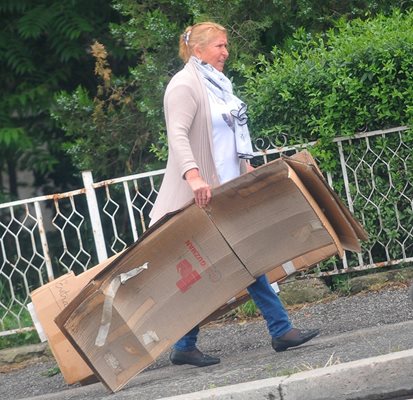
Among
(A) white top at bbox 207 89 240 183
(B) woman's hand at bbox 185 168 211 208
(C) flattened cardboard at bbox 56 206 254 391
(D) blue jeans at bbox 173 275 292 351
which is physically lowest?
(D) blue jeans at bbox 173 275 292 351

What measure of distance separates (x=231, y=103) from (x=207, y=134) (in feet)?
0.78

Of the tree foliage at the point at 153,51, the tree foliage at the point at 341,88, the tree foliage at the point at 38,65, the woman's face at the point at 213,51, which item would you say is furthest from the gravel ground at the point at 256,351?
the tree foliage at the point at 38,65

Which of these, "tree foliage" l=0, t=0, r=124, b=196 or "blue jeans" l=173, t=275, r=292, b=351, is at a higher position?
"tree foliage" l=0, t=0, r=124, b=196

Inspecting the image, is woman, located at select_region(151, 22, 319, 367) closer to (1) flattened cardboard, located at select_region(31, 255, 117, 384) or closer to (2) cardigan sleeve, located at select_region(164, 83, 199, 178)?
(2) cardigan sleeve, located at select_region(164, 83, 199, 178)

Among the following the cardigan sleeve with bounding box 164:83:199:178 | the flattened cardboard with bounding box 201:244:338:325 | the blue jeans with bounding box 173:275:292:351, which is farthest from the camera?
the flattened cardboard with bounding box 201:244:338:325

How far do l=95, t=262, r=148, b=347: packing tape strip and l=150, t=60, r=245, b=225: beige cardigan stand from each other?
374 mm

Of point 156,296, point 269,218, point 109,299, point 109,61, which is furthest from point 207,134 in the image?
point 109,61

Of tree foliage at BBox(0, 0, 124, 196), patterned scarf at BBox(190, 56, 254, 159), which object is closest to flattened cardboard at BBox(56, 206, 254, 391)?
patterned scarf at BBox(190, 56, 254, 159)

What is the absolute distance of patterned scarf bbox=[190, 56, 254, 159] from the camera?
5.59 m

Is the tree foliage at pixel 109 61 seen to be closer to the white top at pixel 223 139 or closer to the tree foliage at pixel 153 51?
the tree foliage at pixel 153 51

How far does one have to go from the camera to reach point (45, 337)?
5816 mm

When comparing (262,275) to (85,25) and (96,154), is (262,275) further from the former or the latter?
(85,25)

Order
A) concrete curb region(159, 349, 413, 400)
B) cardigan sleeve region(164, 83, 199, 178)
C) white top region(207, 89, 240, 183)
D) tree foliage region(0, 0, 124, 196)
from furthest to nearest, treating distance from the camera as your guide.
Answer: tree foliage region(0, 0, 124, 196)
white top region(207, 89, 240, 183)
cardigan sleeve region(164, 83, 199, 178)
concrete curb region(159, 349, 413, 400)

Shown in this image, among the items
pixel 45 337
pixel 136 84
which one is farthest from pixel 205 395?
pixel 136 84
